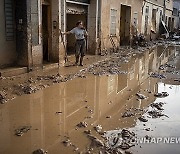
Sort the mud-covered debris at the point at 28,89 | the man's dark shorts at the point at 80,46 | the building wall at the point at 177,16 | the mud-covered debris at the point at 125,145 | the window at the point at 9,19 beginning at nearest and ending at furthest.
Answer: the mud-covered debris at the point at 125,145
the mud-covered debris at the point at 28,89
the window at the point at 9,19
the man's dark shorts at the point at 80,46
the building wall at the point at 177,16

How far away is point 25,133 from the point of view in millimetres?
4980

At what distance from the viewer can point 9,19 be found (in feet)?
30.8

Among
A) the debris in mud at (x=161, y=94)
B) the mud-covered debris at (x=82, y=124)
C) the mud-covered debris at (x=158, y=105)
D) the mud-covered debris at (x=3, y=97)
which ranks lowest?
the mud-covered debris at (x=82, y=124)

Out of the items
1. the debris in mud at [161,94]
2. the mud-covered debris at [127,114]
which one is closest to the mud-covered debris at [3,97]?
the mud-covered debris at [127,114]

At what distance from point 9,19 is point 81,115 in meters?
4.99

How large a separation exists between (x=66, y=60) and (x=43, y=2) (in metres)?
2.63

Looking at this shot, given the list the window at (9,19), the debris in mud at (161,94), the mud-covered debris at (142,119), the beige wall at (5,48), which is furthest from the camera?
the window at (9,19)

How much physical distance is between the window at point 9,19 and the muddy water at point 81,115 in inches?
105

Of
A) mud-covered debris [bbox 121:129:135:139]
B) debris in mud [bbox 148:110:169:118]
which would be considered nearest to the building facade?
debris in mud [bbox 148:110:169:118]

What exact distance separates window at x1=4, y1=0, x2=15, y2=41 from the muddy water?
105 inches

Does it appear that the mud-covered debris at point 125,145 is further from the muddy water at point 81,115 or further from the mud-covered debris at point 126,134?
the mud-covered debris at point 126,134

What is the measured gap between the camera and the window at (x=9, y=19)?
363 inches

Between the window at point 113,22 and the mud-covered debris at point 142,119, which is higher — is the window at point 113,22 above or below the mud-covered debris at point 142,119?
above

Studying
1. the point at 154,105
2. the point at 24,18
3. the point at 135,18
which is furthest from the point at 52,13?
the point at 135,18
